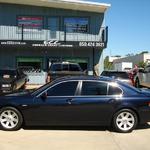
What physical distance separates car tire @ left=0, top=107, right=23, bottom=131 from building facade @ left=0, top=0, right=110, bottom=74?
19672 mm

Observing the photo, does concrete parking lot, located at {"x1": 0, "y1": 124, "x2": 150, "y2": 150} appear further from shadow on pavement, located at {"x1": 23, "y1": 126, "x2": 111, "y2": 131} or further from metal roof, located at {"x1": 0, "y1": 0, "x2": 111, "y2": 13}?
metal roof, located at {"x1": 0, "y1": 0, "x2": 111, "y2": 13}

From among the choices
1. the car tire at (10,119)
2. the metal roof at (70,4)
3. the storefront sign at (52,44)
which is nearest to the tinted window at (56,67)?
the storefront sign at (52,44)

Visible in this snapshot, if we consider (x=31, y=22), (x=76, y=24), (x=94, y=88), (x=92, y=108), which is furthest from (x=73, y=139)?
(x=76, y=24)

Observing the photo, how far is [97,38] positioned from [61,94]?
21.6m

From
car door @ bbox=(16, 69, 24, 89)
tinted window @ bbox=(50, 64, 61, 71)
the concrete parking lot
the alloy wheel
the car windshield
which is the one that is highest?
tinted window @ bbox=(50, 64, 61, 71)

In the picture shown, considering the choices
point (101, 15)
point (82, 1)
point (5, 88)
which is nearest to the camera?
point (5, 88)

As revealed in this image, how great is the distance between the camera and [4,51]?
31.3 m

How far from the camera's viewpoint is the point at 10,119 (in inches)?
424

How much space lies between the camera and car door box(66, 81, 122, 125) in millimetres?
10750

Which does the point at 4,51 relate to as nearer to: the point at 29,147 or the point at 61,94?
the point at 61,94

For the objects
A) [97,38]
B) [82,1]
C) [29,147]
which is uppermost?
[82,1]

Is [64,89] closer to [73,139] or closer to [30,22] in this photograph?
[73,139]

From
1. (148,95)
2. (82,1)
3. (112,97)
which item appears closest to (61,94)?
(112,97)

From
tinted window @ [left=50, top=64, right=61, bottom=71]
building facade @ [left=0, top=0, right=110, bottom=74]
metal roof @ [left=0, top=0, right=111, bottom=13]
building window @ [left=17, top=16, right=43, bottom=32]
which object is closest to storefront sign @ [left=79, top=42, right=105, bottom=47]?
building facade @ [left=0, top=0, right=110, bottom=74]
